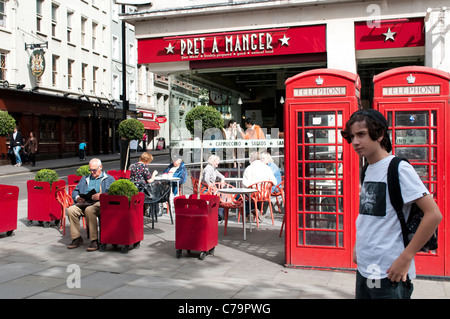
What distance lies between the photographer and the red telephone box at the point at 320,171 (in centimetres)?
605

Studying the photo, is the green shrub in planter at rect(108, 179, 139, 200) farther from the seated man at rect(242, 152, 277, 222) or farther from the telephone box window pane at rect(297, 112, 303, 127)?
the seated man at rect(242, 152, 277, 222)

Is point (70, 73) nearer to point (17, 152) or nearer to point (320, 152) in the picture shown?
point (17, 152)

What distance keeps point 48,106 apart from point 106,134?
9047mm

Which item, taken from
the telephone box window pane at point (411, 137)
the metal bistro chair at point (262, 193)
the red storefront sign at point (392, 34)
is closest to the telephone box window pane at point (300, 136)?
the telephone box window pane at point (411, 137)

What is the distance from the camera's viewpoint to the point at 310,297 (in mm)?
4969

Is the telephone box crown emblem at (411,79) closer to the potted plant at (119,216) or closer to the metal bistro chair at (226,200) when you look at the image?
the metal bistro chair at (226,200)

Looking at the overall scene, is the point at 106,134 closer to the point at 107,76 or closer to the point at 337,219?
the point at 107,76

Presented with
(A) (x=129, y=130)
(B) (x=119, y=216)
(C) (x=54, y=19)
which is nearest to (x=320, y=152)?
(B) (x=119, y=216)

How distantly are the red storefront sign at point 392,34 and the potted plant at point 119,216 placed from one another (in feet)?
25.1

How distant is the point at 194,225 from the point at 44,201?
156 inches

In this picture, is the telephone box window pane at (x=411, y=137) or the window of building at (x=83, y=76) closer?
the telephone box window pane at (x=411, y=137)

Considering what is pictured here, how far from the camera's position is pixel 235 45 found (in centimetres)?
1304

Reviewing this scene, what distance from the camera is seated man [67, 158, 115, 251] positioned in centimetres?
743
